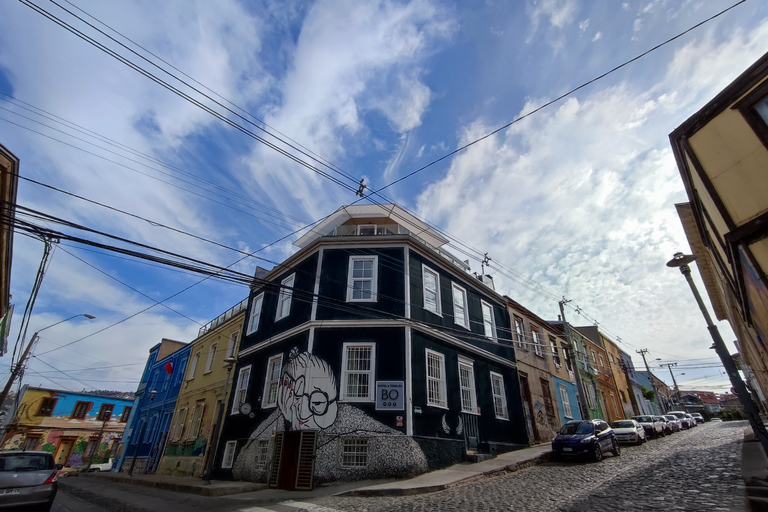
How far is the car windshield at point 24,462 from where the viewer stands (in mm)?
9383

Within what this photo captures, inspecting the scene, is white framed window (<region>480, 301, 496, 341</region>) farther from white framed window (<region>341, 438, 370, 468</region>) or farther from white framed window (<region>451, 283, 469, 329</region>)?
white framed window (<region>341, 438, 370, 468</region>)

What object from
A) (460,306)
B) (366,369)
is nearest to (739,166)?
(366,369)

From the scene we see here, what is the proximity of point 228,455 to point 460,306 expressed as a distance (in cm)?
1265

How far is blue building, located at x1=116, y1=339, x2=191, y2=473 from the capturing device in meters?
24.5

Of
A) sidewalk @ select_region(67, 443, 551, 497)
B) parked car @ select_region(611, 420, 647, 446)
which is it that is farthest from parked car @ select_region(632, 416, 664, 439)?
sidewalk @ select_region(67, 443, 551, 497)

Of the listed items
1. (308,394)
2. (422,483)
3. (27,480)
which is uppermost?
(308,394)

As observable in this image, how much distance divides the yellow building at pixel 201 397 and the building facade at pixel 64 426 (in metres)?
13.8

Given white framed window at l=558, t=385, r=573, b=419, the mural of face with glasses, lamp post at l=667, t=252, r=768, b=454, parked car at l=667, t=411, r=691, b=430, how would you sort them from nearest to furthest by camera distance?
lamp post at l=667, t=252, r=768, b=454
the mural of face with glasses
white framed window at l=558, t=385, r=573, b=419
parked car at l=667, t=411, r=691, b=430

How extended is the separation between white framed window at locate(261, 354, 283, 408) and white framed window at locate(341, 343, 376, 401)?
3.38 meters

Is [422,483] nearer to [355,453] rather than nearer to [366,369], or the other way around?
[355,453]

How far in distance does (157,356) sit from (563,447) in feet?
104

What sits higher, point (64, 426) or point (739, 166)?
point (739, 166)

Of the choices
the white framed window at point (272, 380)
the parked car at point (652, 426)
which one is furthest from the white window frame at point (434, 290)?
the parked car at point (652, 426)

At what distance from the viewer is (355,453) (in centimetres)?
1211
